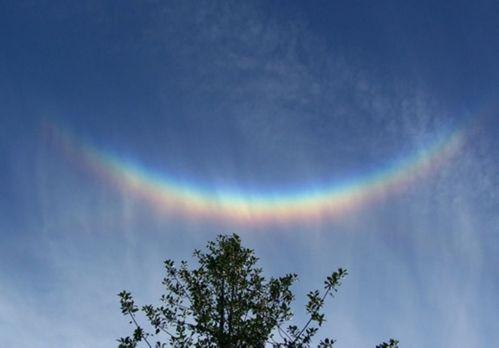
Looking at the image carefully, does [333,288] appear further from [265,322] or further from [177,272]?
[177,272]

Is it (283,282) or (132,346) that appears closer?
(132,346)

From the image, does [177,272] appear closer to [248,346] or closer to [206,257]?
[206,257]

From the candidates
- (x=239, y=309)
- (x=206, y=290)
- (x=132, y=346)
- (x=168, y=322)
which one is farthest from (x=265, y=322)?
(x=132, y=346)

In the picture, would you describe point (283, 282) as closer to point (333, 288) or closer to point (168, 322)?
point (333, 288)

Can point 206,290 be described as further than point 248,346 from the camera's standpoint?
Yes

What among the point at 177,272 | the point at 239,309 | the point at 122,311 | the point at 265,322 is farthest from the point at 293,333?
the point at 122,311

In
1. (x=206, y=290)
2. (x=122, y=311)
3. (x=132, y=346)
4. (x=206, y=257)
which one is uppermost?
(x=206, y=257)

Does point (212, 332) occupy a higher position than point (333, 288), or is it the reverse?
point (333, 288)

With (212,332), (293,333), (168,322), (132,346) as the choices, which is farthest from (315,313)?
(132,346)

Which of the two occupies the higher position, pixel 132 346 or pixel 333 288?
pixel 333 288
